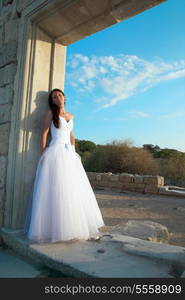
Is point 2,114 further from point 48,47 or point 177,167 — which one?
point 177,167

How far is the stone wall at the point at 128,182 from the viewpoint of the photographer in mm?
7840

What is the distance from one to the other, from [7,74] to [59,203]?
1.57 meters

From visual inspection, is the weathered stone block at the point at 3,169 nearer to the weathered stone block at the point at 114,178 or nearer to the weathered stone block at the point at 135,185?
the weathered stone block at the point at 135,185

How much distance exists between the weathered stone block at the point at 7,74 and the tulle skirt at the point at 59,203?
90cm

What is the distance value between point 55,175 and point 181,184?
9923 millimetres

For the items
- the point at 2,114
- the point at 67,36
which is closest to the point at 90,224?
the point at 2,114

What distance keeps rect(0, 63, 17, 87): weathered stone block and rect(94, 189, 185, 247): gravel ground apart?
3.17 metres

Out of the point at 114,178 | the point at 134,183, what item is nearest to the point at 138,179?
the point at 134,183

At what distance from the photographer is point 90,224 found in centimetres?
209

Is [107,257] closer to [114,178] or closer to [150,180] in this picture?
[150,180]

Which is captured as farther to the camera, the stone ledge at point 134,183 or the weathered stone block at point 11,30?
the stone ledge at point 134,183

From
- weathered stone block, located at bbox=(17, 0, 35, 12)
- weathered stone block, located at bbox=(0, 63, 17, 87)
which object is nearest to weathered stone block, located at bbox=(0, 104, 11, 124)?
weathered stone block, located at bbox=(0, 63, 17, 87)

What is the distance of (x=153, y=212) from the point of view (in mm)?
5305

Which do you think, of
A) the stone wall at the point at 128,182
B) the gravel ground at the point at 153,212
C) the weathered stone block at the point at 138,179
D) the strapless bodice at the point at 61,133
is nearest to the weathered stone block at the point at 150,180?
the stone wall at the point at 128,182
